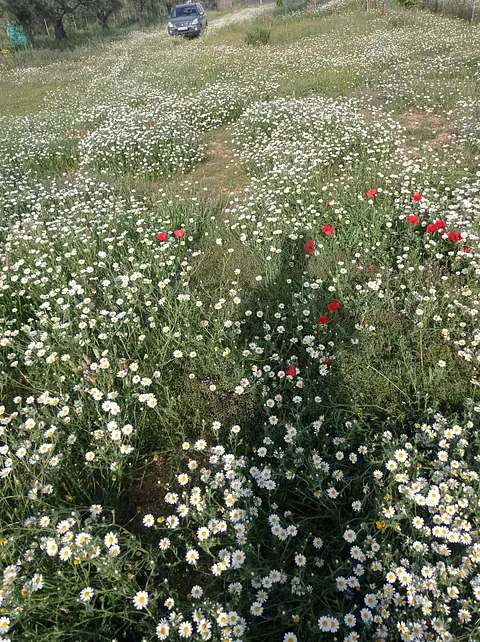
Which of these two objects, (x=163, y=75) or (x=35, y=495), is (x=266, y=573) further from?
(x=163, y=75)

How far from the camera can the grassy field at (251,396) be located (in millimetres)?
2084

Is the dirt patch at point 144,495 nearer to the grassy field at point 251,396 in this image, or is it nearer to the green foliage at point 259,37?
the grassy field at point 251,396

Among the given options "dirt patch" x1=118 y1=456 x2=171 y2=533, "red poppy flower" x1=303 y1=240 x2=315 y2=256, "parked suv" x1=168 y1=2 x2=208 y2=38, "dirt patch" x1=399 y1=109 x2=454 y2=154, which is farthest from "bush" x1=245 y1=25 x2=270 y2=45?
"dirt patch" x1=118 y1=456 x2=171 y2=533

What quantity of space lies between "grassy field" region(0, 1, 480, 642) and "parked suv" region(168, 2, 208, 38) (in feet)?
65.9

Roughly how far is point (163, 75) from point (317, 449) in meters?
15.1

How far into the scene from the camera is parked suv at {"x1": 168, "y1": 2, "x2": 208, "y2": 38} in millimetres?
22844

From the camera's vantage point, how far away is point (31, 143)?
898 cm

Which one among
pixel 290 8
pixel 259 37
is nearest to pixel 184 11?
pixel 290 8

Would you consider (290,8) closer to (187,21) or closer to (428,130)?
(187,21)

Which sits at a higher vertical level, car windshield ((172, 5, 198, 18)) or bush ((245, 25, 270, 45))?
car windshield ((172, 5, 198, 18))

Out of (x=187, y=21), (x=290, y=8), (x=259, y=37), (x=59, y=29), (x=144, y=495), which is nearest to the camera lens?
(x=144, y=495)

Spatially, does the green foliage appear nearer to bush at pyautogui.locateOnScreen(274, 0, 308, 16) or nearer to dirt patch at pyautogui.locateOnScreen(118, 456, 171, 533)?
bush at pyautogui.locateOnScreen(274, 0, 308, 16)

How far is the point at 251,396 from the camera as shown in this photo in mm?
3193

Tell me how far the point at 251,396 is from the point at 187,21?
1051 inches
